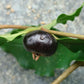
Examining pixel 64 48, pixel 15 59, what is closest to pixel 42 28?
pixel 64 48

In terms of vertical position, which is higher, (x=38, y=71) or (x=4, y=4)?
(x=4, y=4)

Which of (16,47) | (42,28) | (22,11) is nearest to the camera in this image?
(42,28)

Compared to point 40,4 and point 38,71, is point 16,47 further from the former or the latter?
point 40,4

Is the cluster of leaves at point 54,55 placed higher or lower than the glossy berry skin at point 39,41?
lower

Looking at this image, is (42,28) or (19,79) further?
(19,79)

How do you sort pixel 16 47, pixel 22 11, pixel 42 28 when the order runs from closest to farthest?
1. pixel 42 28
2. pixel 16 47
3. pixel 22 11

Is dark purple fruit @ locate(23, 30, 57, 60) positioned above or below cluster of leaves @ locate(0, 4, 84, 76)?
above

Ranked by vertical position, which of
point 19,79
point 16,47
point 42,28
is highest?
→ point 42,28
